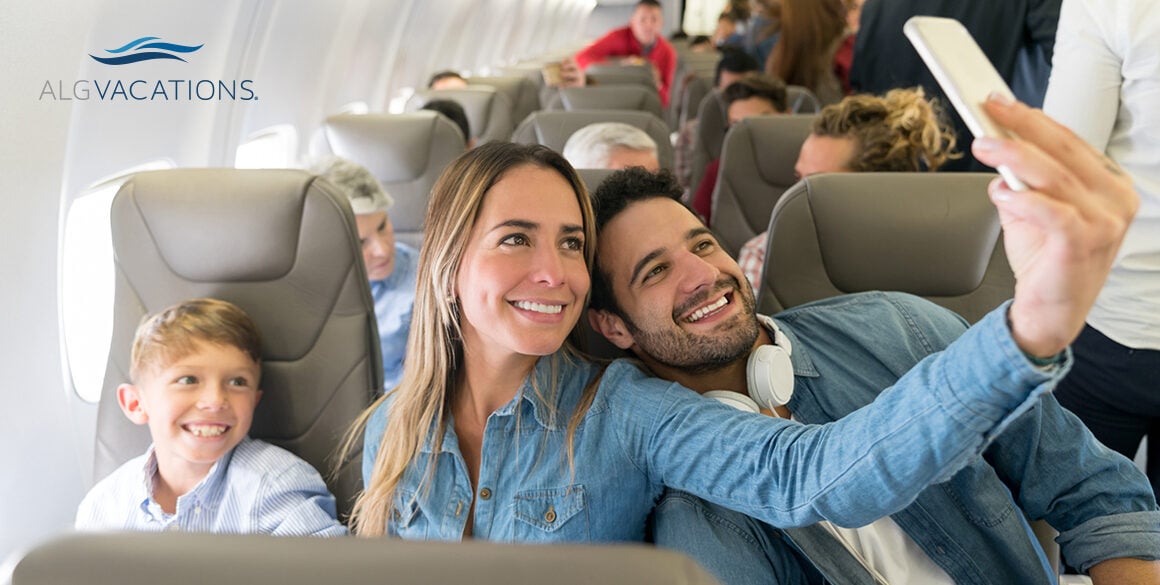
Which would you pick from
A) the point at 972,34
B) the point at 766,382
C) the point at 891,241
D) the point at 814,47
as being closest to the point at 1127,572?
the point at 766,382

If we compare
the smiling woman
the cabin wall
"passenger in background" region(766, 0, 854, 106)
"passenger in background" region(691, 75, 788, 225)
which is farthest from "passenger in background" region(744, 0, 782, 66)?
the smiling woman

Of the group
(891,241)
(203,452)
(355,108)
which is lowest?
(355,108)

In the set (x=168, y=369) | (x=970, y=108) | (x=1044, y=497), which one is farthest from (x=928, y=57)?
(x=168, y=369)

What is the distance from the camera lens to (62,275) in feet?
9.21

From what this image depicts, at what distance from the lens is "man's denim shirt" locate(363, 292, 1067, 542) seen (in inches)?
37.7

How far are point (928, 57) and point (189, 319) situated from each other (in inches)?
61.0

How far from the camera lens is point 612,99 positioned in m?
5.58

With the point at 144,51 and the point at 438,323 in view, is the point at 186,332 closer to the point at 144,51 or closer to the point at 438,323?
the point at 438,323

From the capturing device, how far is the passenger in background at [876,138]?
8.36ft

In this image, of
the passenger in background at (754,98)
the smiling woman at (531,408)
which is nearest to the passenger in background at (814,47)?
the passenger in background at (754,98)

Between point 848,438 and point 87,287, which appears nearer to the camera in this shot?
point 848,438

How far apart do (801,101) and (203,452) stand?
12.4 ft

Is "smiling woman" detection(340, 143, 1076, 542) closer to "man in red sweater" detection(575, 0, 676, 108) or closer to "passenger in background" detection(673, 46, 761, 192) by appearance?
"passenger in background" detection(673, 46, 761, 192)

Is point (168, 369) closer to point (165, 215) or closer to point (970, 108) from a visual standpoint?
point (165, 215)
